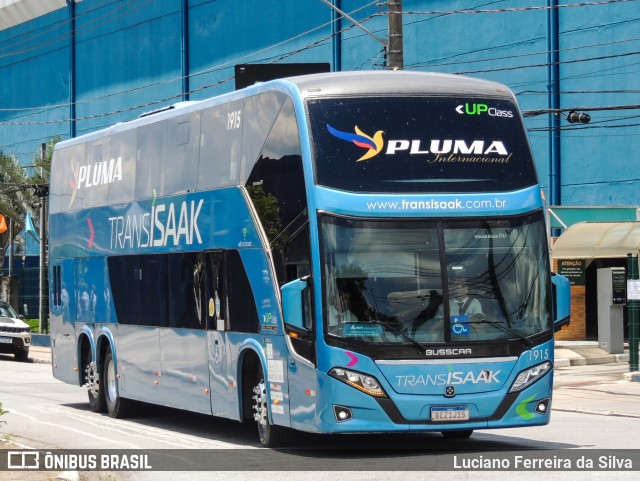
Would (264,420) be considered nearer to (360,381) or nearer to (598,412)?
(360,381)

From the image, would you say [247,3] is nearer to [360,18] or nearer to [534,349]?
[360,18]

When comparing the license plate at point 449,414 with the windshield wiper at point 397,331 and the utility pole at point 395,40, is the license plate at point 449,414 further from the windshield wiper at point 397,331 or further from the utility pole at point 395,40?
the utility pole at point 395,40

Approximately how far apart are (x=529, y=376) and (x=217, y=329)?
422 centimetres

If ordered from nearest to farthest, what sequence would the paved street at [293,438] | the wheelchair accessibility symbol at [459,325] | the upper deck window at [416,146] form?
1. the paved street at [293,438]
2. the wheelchair accessibility symbol at [459,325]
3. the upper deck window at [416,146]

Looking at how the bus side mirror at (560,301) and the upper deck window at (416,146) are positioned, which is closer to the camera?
the upper deck window at (416,146)

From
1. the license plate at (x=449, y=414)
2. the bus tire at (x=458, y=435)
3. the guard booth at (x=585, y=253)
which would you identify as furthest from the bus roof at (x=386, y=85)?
the guard booth at (x=585, y=253)

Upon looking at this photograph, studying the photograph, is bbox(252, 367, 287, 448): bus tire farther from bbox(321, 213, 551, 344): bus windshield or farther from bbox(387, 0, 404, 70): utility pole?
bbox(387, 0, 404, 70): utility pole

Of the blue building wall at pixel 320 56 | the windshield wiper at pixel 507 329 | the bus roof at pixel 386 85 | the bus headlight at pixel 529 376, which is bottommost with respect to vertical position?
the bus headlight at pixel 529 376

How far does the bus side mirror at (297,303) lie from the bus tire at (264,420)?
1.53 m

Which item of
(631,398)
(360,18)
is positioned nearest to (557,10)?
(360,18)

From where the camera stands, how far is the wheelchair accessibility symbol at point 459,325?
560 inches

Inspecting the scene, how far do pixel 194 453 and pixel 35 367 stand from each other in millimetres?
23599

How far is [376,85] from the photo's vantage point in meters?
14.9

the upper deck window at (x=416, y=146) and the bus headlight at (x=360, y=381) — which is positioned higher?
the upper deck window at (x=416, y=146)
